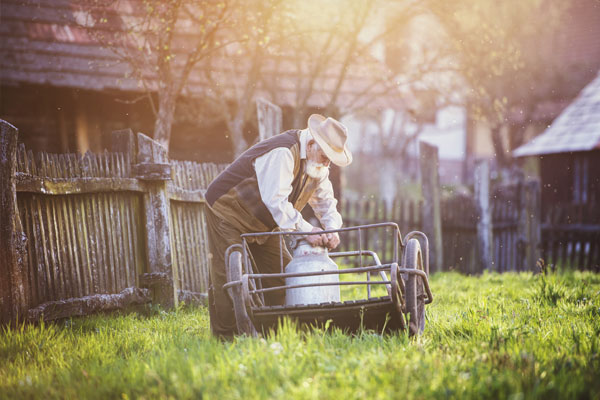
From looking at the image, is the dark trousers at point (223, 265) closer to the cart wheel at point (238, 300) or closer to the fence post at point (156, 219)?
the cart wheel at point (238, 300)

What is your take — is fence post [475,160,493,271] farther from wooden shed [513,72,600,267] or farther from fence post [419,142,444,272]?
wooden shed [513,72,600,267]

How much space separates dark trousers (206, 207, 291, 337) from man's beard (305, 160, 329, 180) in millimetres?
628

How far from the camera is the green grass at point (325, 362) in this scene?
2.71m

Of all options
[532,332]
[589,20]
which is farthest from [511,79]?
[532,332]

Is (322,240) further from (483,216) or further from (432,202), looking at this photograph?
(483,216)

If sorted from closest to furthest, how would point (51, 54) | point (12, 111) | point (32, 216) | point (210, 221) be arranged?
point (210, 221) < point (32, 216) < point (51, 54) < point (12, 111)

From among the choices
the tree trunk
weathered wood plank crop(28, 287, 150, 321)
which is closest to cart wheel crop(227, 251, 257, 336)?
weathered wood plank crop(28, 287, 150, 321)

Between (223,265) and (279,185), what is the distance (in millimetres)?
911

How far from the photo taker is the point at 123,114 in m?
10.8

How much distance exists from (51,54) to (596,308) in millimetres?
8676

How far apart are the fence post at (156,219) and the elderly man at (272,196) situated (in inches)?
64.0

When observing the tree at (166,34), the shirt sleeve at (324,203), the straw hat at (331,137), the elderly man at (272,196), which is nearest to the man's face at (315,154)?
the elderly man at (272,196)

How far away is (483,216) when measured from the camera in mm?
9430

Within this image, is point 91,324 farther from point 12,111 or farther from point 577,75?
point 577,75
